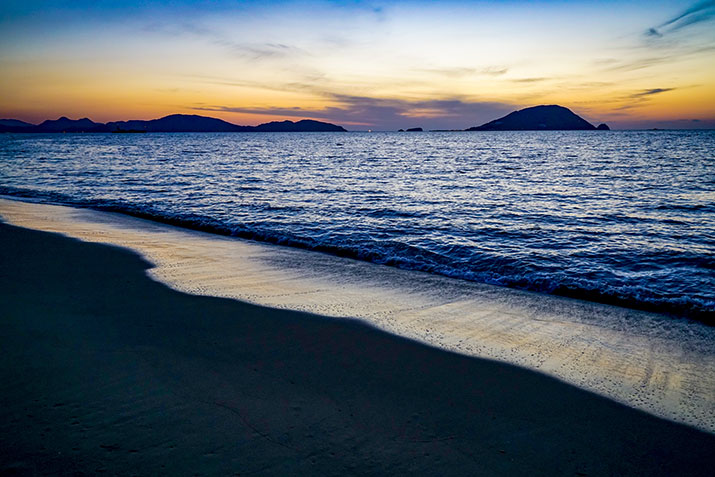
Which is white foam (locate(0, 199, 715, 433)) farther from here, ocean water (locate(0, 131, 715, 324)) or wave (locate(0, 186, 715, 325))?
ocean water (locate(0, 131, 715, 324))

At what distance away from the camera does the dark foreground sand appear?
127 inches

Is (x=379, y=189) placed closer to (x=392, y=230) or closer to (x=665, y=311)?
(x=392, y=230)

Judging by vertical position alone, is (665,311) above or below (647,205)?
below

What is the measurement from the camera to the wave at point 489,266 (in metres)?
8.08

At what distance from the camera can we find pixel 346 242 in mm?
12875

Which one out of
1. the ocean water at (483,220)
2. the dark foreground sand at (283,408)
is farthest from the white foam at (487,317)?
the ocean water at (483,220)

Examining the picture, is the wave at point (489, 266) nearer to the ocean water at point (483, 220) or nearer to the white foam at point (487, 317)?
the ocean water at point (483, 220)

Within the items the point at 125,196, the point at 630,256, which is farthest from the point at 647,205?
the point at 125,196

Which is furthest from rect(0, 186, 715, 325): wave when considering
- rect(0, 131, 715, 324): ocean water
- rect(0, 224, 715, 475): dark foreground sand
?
rect(0, 224, 715, 475): dark foreground sand

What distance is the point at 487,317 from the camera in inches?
274

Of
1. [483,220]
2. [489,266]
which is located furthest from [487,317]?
[483,220]

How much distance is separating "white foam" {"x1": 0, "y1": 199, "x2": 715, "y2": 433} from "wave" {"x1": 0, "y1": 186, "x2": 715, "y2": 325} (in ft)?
1.72

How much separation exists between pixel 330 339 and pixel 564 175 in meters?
34.4

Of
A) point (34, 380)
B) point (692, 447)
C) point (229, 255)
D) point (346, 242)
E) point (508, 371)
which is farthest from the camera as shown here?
point (346, 242)
